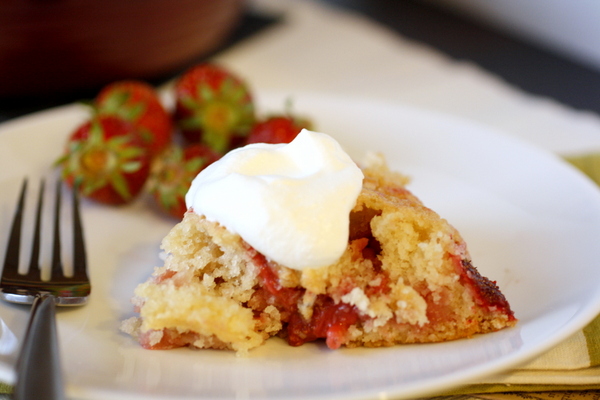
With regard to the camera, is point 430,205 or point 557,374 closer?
point 557,374

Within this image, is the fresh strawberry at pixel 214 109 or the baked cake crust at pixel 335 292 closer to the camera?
the baked cake crust at pixel 335 292

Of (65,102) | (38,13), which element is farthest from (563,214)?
(65,102)

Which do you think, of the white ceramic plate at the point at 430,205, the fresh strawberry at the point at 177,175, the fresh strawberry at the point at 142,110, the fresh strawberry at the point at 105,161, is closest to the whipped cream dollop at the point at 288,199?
the white ceramic plate at the point at 430,205

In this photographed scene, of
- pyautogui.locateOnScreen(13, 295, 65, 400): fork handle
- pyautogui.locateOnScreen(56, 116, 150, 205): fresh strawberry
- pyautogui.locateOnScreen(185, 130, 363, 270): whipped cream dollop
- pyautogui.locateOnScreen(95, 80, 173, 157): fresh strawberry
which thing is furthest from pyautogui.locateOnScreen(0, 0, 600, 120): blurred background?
pyautogui.locateOnScreen(13, 295, 65, 400): fork handle

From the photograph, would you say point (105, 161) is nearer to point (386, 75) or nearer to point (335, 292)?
point (335, 292)

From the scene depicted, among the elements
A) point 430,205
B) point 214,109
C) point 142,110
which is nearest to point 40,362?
point 430,205

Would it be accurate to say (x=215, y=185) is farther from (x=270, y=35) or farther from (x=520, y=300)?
(x=270, y=35)

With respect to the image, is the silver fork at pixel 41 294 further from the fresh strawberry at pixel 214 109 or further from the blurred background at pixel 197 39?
the blurred background at pixel 197 39
